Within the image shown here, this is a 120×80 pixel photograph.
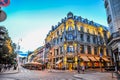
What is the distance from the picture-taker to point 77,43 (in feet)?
124

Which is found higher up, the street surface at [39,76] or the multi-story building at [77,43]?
the multi-story building at [77,43]

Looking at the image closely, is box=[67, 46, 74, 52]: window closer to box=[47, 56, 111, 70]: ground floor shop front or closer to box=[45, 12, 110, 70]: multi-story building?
box=[45, 12, 110, 70]: multi-story building

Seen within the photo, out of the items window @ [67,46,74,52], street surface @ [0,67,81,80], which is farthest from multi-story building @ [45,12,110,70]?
street surface @ [0,67,81,80]

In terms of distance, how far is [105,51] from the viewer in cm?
4519

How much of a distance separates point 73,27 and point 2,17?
35197 mm

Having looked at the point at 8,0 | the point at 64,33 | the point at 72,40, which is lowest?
the point at 8,0

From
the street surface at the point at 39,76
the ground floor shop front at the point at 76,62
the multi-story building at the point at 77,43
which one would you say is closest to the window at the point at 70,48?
the multi-story building at the point at 77,43

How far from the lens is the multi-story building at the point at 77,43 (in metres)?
37.2

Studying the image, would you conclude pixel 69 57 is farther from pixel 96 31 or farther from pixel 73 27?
pixel 96 31

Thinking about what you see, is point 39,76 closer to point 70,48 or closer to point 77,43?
point 70,48

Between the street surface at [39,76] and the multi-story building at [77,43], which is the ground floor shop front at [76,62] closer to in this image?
the multi-story building at [77,43]

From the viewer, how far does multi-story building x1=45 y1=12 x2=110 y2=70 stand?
37156 millimetres

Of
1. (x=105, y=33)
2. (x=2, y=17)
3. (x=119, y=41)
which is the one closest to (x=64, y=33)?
(x=105, y=33)

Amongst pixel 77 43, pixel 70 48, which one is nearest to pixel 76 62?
pixel 70 48
